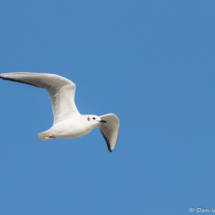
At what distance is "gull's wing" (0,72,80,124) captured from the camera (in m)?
11.6

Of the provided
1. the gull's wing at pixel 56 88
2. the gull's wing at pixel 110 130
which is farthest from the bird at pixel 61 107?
the gull's wing at pixel 110 130

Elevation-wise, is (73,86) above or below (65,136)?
above

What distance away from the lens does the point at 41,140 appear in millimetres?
12336

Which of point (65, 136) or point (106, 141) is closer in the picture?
point (65, 136)

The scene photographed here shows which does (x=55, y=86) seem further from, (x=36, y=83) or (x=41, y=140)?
(x=41, y=140)

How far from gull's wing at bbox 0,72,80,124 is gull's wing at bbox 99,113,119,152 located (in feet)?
4.60

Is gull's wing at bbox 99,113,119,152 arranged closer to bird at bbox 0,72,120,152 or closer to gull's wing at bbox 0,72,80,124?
bird at bbox 0,72,120,152

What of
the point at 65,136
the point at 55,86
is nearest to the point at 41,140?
the point at 65,136

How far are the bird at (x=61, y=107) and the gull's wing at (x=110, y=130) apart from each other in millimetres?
962

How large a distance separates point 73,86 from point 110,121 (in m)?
2.01

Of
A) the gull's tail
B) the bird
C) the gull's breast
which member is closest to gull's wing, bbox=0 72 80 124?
the bird

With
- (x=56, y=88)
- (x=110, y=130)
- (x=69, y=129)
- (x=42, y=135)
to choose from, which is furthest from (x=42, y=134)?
(x=110, y=130)

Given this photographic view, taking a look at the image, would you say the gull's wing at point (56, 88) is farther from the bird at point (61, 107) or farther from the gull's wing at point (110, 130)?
the gull's wing at point (110, 130)

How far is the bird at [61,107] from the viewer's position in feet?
38.2
